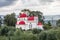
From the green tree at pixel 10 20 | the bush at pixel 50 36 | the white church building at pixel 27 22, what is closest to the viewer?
the bush at pixel 50 36

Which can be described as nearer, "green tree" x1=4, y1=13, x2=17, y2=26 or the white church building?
the white church building

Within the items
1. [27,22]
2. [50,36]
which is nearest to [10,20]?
[27,22]

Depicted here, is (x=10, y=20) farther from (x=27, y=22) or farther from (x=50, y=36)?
(x=50, y=36)

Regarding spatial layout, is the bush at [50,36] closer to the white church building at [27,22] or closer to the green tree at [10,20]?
the white church building at [27,22]

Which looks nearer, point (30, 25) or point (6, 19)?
point (30, 25)

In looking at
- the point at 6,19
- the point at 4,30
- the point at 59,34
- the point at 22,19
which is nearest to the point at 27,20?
the point at 22,19

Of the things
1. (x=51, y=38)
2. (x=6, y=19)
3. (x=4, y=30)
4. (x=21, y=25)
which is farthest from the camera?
(x=6, y=19)

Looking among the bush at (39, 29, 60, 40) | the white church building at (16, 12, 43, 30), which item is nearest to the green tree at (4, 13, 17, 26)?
the white church building at (16, 12, 43, 30)

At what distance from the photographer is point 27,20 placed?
64.2 m

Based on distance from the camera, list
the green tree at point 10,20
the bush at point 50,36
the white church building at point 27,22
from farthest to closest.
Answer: the green tree at point 10,20, the white church building at point 27,22, the bush at point 50,36

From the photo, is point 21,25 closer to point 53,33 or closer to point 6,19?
point 6,19

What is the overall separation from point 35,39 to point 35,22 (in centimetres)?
3239

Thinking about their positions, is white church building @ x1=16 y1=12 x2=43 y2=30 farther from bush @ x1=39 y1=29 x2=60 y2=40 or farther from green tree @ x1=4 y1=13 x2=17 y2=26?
bush @ x1=39 y1=29 x2=60 y2=40

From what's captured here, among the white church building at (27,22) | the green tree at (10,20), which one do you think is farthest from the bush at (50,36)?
the green tree at (10,20)
